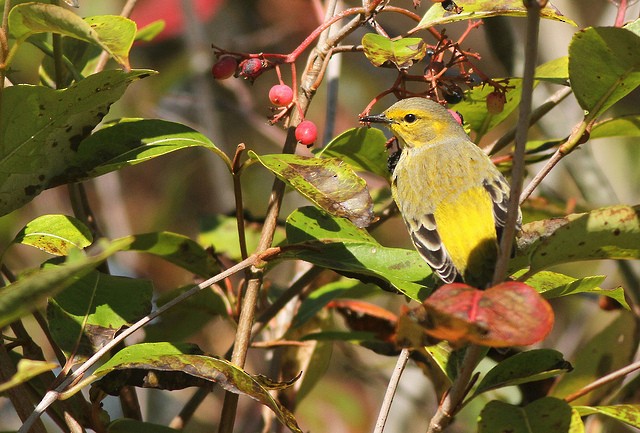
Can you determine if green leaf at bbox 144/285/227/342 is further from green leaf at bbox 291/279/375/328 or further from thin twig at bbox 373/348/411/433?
thin twig at bbox 373/348/411/433

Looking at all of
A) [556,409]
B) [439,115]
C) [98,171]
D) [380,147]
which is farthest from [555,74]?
[98,171]

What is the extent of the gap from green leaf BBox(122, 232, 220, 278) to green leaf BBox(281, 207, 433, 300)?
A: 258 mm

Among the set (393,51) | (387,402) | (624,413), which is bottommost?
(624,413)

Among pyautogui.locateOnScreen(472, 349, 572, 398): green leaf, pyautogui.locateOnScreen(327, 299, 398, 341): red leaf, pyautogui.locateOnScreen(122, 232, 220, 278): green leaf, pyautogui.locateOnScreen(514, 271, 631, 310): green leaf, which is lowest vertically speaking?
pyautogui.locateOnScreen(327, 299, 398, 341): red leaf

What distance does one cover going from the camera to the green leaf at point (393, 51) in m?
1.49

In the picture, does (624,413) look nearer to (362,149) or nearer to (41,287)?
(362,149)

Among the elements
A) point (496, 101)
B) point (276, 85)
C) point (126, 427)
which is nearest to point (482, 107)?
point (496, 101)

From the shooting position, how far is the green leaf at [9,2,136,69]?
1.25m

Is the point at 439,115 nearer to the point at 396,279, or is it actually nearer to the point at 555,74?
the point at 555,74

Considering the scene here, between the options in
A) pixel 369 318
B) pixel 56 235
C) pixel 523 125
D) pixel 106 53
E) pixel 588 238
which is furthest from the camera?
pixel 369 318

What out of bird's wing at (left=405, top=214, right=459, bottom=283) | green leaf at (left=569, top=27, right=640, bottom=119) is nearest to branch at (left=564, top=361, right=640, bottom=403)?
bird's wing at (left=405, top=214, right=459, bottom=283)

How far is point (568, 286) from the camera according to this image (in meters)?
1.45

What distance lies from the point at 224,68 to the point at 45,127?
0.46 metres

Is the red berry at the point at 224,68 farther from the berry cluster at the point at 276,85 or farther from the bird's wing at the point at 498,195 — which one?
the bird's wing at the point at 498,195
